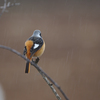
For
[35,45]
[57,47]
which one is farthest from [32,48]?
[57,47]

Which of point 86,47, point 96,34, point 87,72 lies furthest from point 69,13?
point 87,72

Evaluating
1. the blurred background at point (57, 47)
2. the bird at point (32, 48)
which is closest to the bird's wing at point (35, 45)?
the bird at point (32, 48)

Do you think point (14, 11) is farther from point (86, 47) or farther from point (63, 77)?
point (63, 77)

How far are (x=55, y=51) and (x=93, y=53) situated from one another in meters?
2.14

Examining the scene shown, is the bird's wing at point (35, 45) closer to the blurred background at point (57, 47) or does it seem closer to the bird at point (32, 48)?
the bird at point (32, 48)

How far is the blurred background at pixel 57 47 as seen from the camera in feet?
29.9

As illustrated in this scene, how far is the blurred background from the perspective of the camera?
912 cm

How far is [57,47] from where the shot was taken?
12945 millimetres

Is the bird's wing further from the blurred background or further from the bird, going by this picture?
the blurred background

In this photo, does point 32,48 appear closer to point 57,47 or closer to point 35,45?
point 35,45

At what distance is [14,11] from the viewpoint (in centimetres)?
1816

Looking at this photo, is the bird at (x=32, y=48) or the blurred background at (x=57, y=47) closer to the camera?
the bird at (x=32, y=48)

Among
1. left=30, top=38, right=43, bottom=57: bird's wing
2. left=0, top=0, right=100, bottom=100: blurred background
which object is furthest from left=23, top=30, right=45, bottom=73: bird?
left=0, top=0, right=100, bottom=100: blurred background

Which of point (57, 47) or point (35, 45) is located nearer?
point (35, 45)
